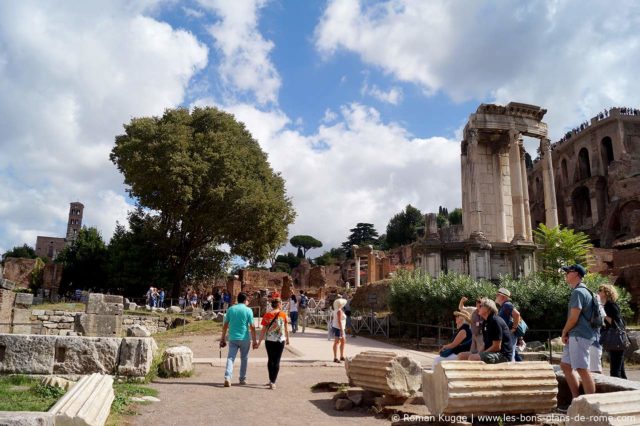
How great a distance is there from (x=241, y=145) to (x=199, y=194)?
17.1 feet

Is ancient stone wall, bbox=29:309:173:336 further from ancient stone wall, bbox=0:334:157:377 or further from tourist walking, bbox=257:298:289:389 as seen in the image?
tourist walking, bbox=257:298:289:389

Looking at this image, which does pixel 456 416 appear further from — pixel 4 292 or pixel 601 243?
pixel 601 243

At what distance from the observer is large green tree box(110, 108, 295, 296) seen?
28188 millimetres

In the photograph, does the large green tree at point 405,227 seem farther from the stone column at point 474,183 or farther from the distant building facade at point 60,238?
the distant building facade at point 60,238

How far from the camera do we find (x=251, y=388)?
8047mm

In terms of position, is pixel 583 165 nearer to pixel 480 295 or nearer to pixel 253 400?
pixel 480 295

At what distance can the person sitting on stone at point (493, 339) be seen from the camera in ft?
21.2

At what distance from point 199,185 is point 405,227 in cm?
5710

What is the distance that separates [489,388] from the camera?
18.0ft

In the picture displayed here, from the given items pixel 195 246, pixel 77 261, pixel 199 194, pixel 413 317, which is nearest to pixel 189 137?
pixel 199 194

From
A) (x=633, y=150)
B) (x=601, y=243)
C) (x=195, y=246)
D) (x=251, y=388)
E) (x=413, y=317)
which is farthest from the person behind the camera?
(x=633, y=150)

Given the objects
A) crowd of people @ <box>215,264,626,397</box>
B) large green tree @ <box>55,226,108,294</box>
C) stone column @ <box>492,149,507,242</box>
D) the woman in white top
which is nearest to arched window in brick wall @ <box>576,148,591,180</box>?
stone column @ <box>492,149,507,242</box>

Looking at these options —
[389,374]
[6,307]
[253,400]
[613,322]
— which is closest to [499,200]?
[613,322]

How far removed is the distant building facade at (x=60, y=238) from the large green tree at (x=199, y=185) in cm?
10312
